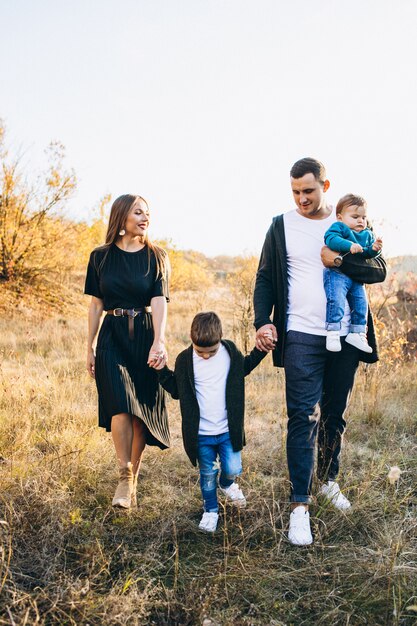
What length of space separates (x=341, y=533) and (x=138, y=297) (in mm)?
1861

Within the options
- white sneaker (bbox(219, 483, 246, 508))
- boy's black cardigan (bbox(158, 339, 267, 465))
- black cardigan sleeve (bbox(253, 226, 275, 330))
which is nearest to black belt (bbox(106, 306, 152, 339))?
boy's black cardigan (bbox(158, 339, 267, 465))

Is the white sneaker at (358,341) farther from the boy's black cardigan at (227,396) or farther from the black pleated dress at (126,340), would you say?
the black pleated dress at (126,340)

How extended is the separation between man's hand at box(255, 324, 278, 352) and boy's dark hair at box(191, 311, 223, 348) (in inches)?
10.0

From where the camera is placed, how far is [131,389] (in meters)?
3.32

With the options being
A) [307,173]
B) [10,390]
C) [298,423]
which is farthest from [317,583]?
[10,390]

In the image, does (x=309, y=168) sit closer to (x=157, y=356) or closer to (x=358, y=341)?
(x=358, y=341)

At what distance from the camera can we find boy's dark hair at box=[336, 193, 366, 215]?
3.08 metres

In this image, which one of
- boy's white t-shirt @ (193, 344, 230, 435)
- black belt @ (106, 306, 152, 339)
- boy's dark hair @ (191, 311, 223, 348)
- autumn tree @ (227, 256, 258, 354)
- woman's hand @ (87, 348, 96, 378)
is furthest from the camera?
autumn tree @ (227, 256, 258, 354)

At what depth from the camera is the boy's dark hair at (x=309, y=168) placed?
304 cm

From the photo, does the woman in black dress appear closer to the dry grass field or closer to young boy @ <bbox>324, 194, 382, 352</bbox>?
the dry grass field

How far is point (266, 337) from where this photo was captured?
3.08 m

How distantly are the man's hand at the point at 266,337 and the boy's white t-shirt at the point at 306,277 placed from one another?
0.12 m

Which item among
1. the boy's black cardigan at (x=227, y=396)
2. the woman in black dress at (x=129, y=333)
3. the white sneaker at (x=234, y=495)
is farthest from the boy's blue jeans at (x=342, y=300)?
the white sneaker at (x=234, y=495)

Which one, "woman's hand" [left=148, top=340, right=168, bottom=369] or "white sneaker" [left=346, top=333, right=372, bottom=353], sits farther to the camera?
"woman's hand" [left=148, top=340, right=168, bottom=369]
